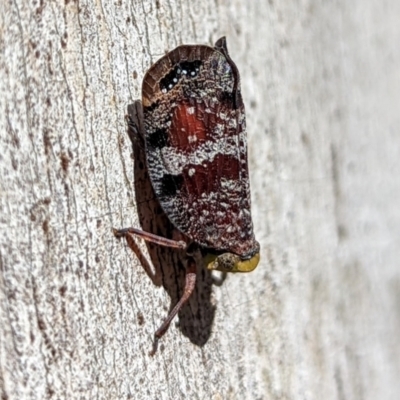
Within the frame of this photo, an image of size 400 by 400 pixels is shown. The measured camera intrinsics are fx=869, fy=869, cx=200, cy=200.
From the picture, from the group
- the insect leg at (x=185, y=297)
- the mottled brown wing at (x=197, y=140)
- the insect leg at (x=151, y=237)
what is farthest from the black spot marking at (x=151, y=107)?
the insect leg at (x=185, y=297)

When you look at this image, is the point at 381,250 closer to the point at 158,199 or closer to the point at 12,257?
the point at 158,199

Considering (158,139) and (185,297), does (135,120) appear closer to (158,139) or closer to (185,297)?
(158,139)

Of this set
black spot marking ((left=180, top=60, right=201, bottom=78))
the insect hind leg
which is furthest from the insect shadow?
black spot marking ((left=180, top=60, right=201, bottom=78))

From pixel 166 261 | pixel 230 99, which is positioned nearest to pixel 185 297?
pixel 166 261

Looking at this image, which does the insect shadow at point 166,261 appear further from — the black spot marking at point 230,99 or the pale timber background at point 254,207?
the black spot marking at point 230,99

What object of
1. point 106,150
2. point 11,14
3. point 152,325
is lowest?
point 152,325

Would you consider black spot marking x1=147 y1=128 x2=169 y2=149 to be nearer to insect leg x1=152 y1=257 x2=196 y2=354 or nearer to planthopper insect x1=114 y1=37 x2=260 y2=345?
planthopper insect x1=114 y1=37 x2=260 y2=345

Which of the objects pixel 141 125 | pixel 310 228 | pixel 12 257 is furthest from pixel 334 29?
pixel 12 257
